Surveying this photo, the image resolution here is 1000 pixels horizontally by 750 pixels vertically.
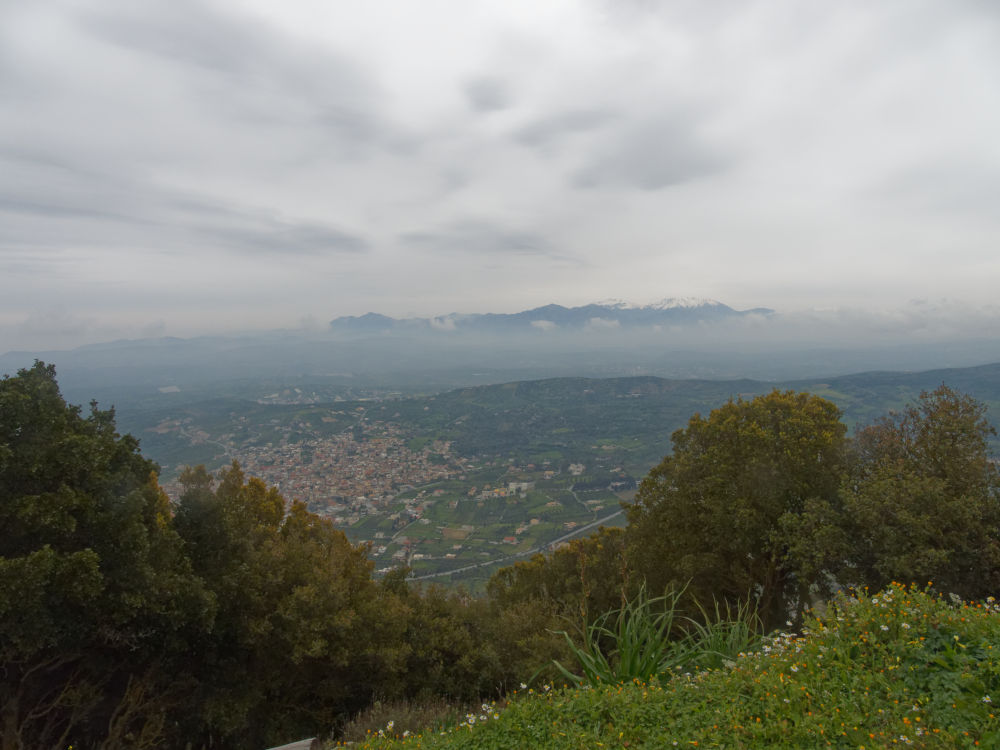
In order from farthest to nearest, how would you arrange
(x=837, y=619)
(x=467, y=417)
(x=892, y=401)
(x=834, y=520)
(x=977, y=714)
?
(x=467, y=417) → (x=892, y=401) → (x=834, y=520) → (x=837, y=619) → (x=977, y=714)

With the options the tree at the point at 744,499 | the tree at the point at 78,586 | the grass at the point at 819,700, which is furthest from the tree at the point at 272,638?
the tree at the point at 744,499

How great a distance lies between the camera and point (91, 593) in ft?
20.1

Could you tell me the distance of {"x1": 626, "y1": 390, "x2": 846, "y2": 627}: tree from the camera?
413 inches

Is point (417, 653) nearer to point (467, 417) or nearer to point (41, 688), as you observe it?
point (41, 688)

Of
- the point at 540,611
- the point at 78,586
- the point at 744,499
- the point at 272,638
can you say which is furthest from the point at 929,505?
the point at 78,586

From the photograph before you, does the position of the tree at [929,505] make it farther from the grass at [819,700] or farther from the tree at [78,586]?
the tree at [78,586]

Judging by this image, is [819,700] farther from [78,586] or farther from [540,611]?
[540,611]

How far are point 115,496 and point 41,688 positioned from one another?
3192 millimetres

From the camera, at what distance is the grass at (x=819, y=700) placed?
3.41 meters

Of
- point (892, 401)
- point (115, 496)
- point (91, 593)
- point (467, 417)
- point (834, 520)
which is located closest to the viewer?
point (91, 593)

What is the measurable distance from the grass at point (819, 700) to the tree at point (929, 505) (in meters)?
3.73

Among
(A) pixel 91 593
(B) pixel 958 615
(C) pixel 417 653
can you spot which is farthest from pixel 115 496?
(B) pixel 958 615

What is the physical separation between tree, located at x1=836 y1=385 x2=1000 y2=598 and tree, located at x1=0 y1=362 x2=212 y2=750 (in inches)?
443

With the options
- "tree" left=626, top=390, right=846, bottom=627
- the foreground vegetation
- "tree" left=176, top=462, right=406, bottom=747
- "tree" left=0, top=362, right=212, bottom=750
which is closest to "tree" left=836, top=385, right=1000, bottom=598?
the foreground vegetation
